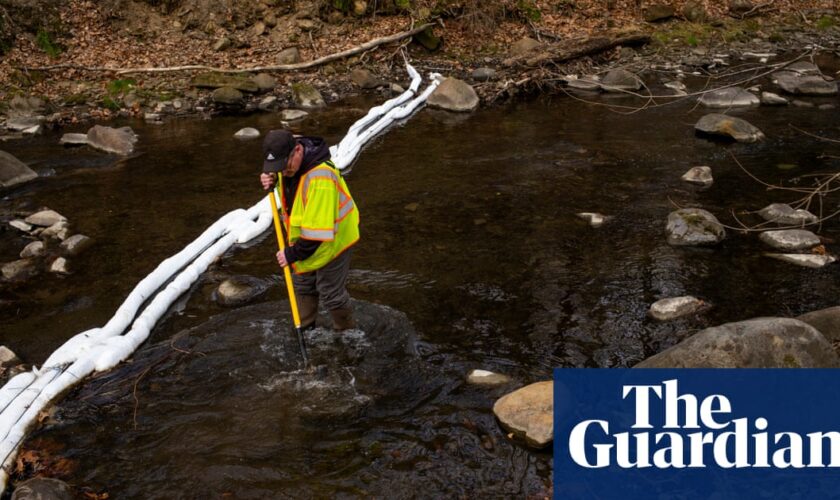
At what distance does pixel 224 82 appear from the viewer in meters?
16.0

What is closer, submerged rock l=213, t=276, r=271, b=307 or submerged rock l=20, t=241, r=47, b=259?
submerged rock l=213, t=276, r=271, b=307

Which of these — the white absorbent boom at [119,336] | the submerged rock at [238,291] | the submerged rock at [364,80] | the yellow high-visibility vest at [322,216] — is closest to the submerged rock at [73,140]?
the white absorbent boom at [119,336]

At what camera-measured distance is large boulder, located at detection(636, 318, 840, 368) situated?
4.96 m

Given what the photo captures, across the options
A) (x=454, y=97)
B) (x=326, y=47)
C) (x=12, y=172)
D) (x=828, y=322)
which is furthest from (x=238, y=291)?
(x=326, y=47)

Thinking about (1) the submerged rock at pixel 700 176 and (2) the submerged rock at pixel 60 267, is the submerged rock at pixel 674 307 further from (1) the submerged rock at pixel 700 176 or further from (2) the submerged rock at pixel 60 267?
(2) the submerged rock at pixel 60 267

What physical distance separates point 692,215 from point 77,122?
11.6 m

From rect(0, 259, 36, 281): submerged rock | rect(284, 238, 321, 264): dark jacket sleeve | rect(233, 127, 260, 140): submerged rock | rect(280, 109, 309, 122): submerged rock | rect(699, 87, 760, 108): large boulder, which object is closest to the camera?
rect(284, 238, 321, 264): dark jacket sleeve

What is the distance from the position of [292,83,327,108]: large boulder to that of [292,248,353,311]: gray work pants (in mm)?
10147

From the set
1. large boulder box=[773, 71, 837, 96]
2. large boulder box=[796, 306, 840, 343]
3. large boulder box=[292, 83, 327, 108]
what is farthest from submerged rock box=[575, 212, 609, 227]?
large boulder box=[773, 71, 837, 96]

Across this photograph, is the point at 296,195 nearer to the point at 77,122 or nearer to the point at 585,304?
the point at 585,304

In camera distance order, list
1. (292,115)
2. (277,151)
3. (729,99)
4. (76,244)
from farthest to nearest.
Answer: (292,115)
(729,99)
(76,244)
(277,151)

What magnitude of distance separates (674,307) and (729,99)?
8.98m

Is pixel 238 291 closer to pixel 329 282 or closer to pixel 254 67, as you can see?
pixel 329 282

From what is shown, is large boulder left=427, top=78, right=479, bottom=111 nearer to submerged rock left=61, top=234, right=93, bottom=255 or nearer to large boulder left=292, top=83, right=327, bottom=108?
large boulder left=292, top=83, right=327, bottom=108
